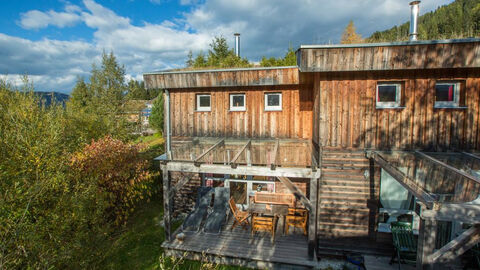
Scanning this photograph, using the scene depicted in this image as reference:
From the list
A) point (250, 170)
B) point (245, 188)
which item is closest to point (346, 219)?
point (250, 170)

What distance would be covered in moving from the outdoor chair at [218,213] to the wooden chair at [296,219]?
1948mm

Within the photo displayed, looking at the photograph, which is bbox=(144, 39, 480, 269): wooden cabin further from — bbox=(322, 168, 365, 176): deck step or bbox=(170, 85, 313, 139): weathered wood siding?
bbox=(170, 85, 313, 139): weathered wood siding

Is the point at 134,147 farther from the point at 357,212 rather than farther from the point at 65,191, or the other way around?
the point at 357,212

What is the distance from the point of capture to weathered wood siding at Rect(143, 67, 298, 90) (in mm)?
7285

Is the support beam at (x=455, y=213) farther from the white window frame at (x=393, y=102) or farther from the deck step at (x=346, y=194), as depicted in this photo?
the white window frame at (x=393, y=102)

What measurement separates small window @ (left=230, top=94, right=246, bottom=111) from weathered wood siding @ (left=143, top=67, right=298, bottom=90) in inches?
24.0

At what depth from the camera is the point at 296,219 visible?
6934 millimetres

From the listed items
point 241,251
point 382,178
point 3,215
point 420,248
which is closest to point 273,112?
point 382,178

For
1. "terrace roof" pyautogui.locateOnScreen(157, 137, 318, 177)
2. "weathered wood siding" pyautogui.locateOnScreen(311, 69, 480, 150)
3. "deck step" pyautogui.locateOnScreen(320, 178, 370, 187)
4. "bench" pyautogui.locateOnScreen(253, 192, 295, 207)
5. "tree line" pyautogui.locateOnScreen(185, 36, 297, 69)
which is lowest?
"bench" pyautogui.locateOnScreen(253, 192, 295, 207)

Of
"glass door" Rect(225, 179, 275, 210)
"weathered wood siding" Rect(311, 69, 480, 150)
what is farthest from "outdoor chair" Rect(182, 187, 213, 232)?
"weathered wood siding" Rect(311, 69, 480, 150)

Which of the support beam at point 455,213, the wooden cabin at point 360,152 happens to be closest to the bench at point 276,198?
the wooden cabin at point 360,152

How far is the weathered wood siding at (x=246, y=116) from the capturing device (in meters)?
7.73

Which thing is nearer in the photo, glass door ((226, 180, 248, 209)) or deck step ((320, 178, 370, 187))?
deck step ((320, 178, 370, 187))

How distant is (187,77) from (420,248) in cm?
728
